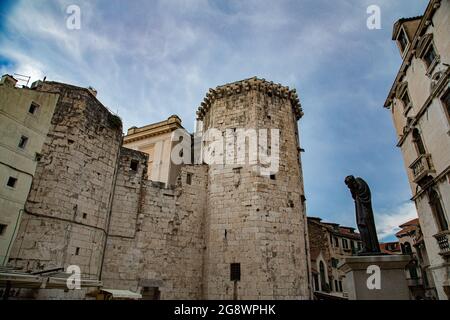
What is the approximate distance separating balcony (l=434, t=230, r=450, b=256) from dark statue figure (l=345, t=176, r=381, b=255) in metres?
7.10

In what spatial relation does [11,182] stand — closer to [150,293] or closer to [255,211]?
[150,293]

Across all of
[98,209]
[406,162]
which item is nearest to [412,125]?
[406,162]

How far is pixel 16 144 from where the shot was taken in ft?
33.6

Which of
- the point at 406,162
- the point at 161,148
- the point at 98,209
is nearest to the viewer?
the point at 98,209

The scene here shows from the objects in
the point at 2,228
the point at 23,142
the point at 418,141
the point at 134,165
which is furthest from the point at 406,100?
the point at 2,228

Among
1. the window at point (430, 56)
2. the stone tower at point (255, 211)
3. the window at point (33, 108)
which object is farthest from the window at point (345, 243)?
the window at point (33, 108)

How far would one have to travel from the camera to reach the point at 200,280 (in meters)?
14.1

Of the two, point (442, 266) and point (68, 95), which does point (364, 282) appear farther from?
point (68, 95)

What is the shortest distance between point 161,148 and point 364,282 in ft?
63.5

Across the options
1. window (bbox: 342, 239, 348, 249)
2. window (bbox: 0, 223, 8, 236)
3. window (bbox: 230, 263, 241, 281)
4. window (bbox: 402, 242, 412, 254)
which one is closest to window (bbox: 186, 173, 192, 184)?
window (bbox: 230, 263, 241, 281)

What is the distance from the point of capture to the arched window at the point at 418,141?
14.3 metres

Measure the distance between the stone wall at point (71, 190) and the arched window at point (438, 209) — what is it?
15.1 metres

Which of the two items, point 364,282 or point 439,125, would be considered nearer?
point 364,282

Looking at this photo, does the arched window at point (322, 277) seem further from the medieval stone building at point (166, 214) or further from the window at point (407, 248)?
the window at point (407, 248)
